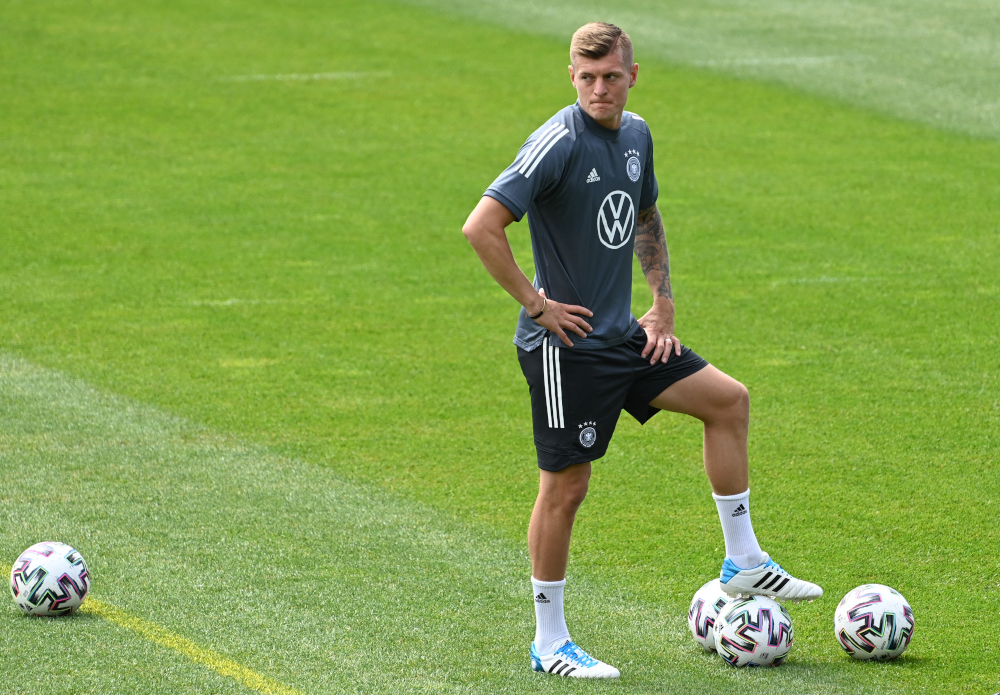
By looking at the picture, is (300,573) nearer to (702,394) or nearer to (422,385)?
(702,394)

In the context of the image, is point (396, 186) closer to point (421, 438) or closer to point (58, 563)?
point (421, 438)

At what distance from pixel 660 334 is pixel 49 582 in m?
2.66

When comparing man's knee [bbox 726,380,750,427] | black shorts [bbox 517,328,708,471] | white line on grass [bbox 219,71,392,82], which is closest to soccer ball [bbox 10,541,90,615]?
black shorts [bbox 517,328,708,471]

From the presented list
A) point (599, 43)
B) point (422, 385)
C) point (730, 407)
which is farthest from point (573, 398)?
point (422, 385)

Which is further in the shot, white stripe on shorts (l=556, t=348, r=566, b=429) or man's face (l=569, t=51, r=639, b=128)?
white stripe on shorts (l=556, t=348, r=566, b=429)

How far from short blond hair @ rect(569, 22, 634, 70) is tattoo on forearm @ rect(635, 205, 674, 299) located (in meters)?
0.86

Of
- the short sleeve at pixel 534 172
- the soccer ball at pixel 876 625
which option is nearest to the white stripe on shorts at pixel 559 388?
the short sleeve at pixel 534 172

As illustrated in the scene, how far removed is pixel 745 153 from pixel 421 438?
30.2 feet

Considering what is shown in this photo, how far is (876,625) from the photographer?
217 inches

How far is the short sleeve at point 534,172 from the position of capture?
17.0 feet

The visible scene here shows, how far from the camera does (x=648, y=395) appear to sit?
18.7 ft

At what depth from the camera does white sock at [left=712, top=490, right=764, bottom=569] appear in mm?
5820

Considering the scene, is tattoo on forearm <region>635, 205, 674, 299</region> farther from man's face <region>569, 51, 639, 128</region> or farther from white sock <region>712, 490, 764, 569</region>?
white sock <region>712, 490, 764, 569</region>

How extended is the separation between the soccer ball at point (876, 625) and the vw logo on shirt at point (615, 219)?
1.68 metres
